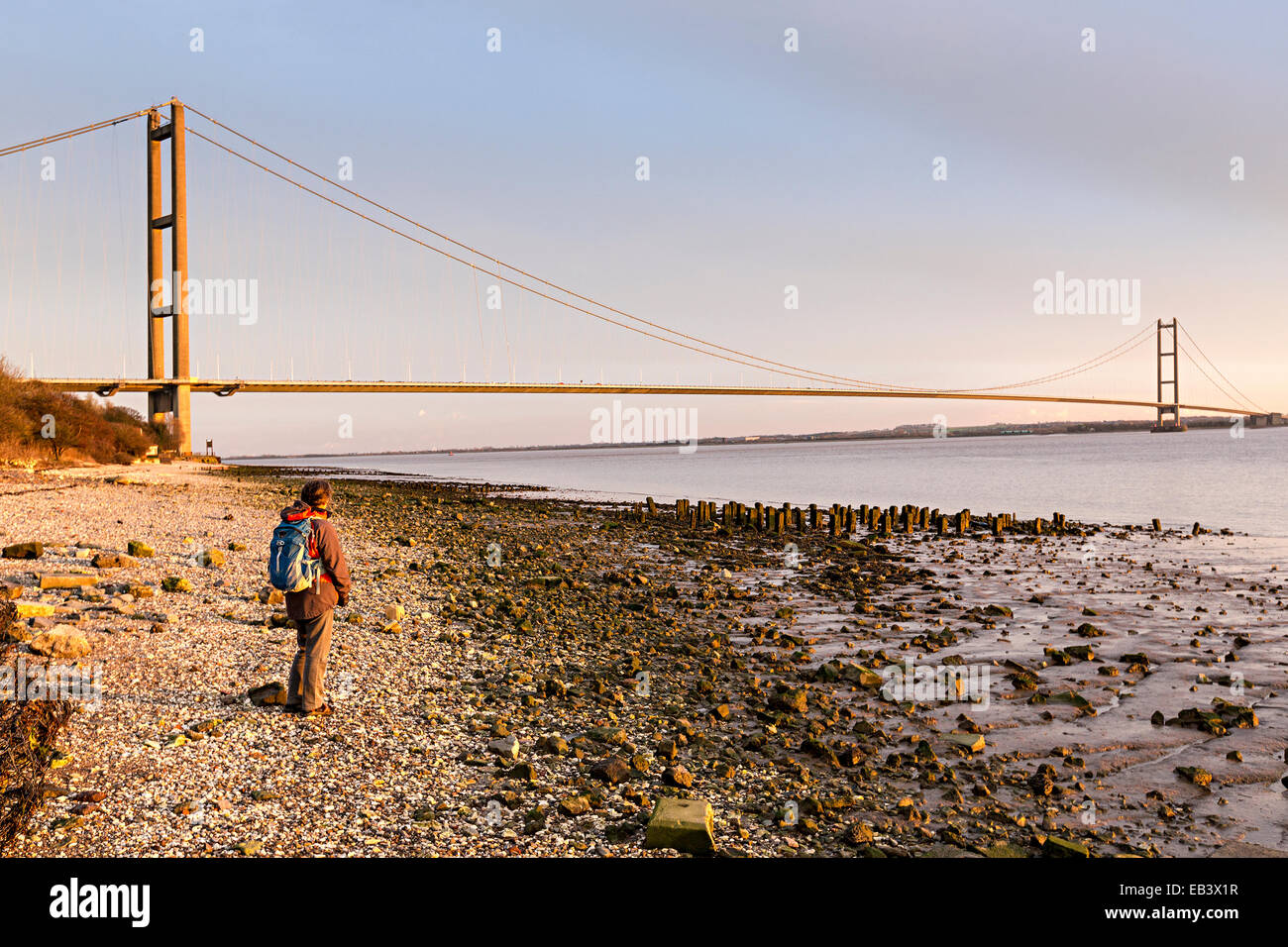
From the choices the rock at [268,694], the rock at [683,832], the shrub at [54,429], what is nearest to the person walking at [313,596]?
the rock at [268,694]

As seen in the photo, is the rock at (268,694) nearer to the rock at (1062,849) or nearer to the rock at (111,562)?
the rock at (1062,849)

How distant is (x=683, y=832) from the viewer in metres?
4.79

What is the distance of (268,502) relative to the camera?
1007 inches

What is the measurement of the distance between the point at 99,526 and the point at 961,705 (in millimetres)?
15518

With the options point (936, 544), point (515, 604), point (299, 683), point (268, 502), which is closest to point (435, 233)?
point (268, 502)

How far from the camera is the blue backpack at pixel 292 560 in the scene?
6.18m

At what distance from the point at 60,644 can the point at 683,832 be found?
597cm

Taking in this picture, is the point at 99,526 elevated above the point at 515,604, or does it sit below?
above

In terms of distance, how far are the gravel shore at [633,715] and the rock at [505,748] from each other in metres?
0.02

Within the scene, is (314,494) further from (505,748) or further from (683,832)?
(683,832)

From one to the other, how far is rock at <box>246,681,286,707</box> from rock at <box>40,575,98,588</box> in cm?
468

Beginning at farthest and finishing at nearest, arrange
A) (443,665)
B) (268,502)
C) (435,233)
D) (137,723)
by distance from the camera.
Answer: (435,233), (268,502), (443,665), (137,723)
